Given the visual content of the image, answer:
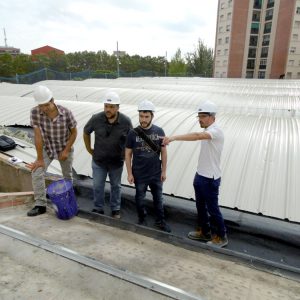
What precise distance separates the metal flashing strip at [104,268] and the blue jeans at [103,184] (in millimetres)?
1265

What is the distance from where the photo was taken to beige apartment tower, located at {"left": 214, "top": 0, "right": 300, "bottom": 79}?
1836 inches

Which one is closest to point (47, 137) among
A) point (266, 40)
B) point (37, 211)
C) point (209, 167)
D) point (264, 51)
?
point (37, 211)

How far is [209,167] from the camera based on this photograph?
355 cm

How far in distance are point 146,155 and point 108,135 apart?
0.71 meters

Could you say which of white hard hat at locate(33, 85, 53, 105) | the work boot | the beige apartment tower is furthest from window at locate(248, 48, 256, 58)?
the work boot

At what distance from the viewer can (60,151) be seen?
4.39 metres

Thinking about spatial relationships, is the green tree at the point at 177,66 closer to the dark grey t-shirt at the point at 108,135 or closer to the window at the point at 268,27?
the window at the point at 268,27

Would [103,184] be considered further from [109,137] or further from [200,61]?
[200,61]

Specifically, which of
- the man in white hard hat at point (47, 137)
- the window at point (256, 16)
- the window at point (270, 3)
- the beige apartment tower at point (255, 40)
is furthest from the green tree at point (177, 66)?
the man in white hard hat at point (47, 137)

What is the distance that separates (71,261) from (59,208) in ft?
3.95

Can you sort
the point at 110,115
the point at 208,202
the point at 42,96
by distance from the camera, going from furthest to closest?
1. the point at 110,115
2. the point at 42,96
3. the point at 208,202

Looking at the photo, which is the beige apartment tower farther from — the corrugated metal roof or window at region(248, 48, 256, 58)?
the corrugated metal roof

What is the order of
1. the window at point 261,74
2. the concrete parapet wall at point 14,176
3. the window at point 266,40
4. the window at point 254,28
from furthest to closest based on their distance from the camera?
the window at point 261,74
the window at point 254,28
the window at point 266,40
the concrete parapet wall at point 14,176

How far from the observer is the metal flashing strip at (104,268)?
2.67 meters
